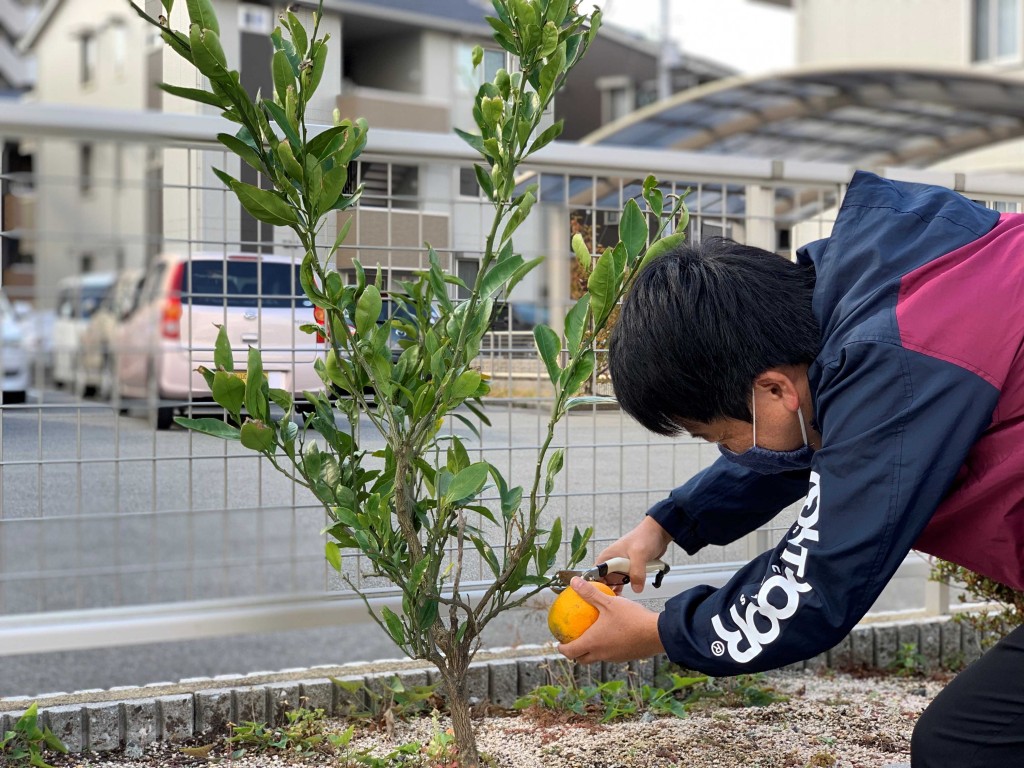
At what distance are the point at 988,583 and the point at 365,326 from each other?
1.93m

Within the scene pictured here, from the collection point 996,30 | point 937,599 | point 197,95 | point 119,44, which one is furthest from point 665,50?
point 197,95

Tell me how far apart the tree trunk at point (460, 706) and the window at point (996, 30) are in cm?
1965

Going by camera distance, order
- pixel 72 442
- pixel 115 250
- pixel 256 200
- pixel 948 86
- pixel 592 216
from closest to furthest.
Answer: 1. pixel 256 200
2. pixel 72 442
3. pixel 592 216
4. pixel 115 250
5. pixel 948 86

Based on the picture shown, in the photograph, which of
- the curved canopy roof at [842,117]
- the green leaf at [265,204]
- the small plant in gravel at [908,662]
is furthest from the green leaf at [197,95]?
the curved canopy roof at [842,117]

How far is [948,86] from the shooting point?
14461 mm

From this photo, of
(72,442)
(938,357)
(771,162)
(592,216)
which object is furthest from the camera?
(771,162)

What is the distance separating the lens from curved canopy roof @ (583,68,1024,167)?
1454 centimetres

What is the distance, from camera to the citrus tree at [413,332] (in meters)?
1.92

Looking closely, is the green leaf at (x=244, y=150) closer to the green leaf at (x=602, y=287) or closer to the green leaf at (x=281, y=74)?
the green leaf at (x=281, y=74)

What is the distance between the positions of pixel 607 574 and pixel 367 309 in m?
0.74

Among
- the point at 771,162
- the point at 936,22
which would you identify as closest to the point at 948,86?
the point at 936,22

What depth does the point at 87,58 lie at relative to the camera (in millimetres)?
33875

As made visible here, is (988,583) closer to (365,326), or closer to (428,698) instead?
(428,698)

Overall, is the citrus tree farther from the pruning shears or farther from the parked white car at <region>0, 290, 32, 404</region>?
the parked white car at <region>0, 290, 32, 404</region>
